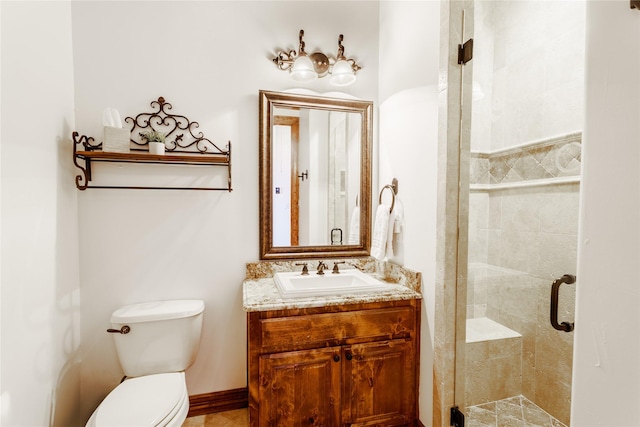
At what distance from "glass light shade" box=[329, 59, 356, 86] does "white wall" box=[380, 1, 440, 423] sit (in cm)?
25

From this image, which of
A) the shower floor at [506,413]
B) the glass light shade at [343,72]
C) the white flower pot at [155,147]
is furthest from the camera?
the glass light shade at [343,72]

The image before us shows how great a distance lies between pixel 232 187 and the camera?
1.92 m

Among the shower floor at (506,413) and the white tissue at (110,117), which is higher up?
the white tissue at (110,117)

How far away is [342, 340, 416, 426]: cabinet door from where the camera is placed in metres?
1.57

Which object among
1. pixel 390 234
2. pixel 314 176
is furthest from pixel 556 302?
pixel 314 176

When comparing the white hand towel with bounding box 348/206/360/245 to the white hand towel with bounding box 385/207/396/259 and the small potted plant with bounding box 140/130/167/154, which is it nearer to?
the white hand towel with bounding box 385/207/396/259

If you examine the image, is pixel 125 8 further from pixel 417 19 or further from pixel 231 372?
pixel 231 372

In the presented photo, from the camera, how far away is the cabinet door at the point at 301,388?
4.83 feet

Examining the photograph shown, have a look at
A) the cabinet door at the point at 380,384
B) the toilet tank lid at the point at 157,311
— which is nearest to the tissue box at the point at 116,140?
the toilet tank lid at the point at 157,311

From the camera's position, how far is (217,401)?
1921 millimetres

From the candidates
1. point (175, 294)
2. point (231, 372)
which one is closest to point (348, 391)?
point (231, 372)

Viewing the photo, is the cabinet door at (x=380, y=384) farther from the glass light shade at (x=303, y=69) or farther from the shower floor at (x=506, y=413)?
the glass light shade at (x=303, y=69)

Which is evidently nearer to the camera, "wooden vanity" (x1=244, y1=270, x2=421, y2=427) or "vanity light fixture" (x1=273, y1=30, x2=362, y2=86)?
"wooden vanity" (x1=244, y1=270, x2=421, y2=427)

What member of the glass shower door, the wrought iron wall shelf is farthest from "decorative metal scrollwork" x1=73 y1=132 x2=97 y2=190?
the glass shower door
